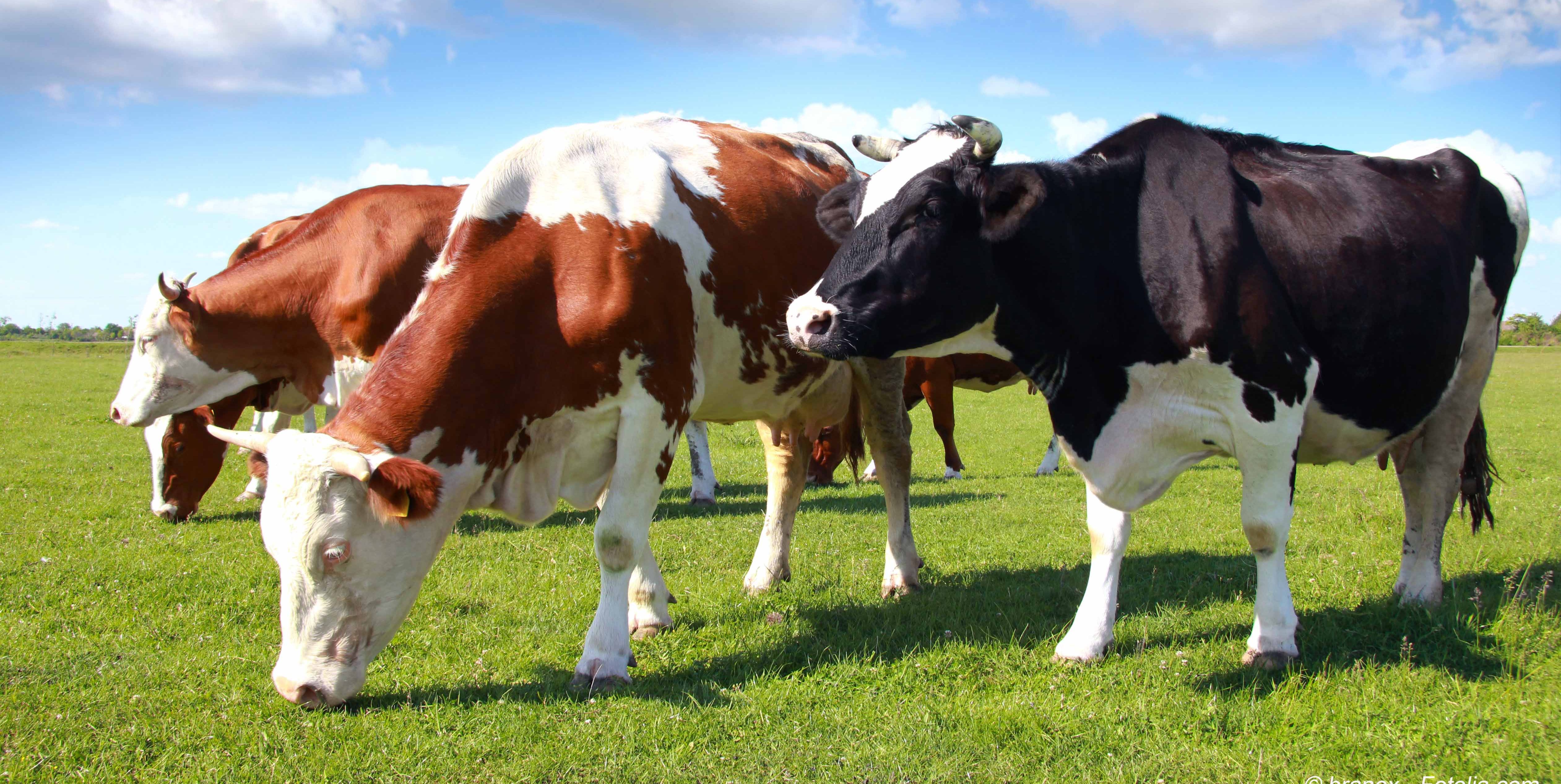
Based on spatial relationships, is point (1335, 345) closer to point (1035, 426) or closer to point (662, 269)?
point (662, 269)

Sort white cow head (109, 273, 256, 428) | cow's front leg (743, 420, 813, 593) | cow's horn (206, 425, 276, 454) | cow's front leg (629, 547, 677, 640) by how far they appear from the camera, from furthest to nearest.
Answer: white cow head (109, 273, 256, 428) → cow's front leg (743, 420, 813, 593) → cow's front leg (629, 547, 677, 640) → cow's horn (206, 425, 276, 454)

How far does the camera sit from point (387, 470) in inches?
162

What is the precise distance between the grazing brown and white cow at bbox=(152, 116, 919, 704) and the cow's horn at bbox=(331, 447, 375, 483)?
0.05 feet

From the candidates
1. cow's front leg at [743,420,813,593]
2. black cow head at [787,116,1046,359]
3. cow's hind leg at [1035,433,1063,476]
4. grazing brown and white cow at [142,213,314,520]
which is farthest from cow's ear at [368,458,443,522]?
cow's hind leg at [1035,433,1063,476]

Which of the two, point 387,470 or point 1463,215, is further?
point 1463,215

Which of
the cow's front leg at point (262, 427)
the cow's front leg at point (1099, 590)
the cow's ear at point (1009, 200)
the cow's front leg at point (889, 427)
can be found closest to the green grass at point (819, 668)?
the cow's front leg at point (1099, 590)

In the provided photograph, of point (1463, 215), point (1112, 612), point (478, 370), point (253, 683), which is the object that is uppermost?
point (1463, 215)

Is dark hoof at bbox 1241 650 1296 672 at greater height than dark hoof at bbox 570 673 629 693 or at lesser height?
greater

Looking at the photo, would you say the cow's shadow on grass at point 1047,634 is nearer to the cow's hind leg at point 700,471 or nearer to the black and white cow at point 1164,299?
the black and white cow at point 1164,299

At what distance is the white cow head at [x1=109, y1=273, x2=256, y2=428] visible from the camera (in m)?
8.32

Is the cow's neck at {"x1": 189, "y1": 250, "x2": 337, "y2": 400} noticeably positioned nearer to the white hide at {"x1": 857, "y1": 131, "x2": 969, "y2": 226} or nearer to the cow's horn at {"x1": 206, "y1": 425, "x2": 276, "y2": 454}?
the cow's horn at {"x1": 206, "y1": 425, "x2": 276, "y2": 454}

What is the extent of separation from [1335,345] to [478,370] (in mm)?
4041

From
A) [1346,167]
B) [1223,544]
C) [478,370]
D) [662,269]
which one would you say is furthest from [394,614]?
[1223,544]

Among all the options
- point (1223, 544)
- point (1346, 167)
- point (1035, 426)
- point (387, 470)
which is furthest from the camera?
point (1035, 426)
